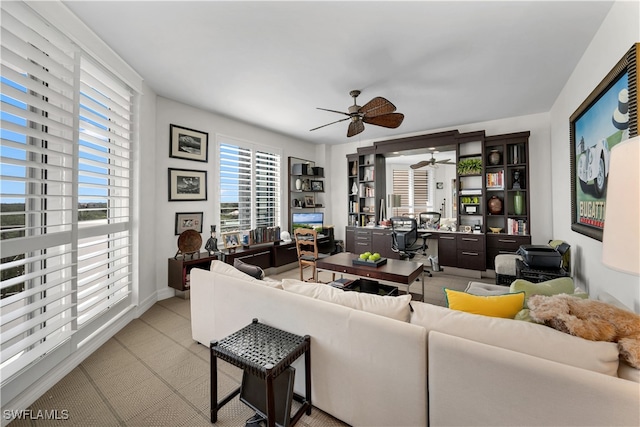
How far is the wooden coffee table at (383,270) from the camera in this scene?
2.85m

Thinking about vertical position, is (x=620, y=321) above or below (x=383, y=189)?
below

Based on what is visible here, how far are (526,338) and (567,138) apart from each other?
10.9 ft

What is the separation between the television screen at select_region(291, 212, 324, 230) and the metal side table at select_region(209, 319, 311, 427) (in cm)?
415

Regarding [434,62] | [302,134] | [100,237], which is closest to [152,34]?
[100,237]

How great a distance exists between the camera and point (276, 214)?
217 inches

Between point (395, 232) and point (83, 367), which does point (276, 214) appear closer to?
point (395, 232)

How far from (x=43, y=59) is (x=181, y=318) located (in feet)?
8.57

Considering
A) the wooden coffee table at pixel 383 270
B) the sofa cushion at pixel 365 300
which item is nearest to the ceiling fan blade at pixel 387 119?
the wooden coffee table at pixel 383 270

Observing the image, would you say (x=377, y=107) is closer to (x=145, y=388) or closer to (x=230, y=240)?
(x=230, y=240)

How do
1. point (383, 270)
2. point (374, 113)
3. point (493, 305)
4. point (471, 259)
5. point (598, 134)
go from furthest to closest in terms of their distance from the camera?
point (471, 259)
point (383, 270)
point (374, 113)
point (598, 134)
point (493, 305)

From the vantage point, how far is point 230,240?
4.17 metres

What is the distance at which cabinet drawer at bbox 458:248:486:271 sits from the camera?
4.38m

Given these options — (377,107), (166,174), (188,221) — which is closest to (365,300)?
(377,107)

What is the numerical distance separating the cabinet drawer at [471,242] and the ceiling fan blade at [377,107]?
117 inches
